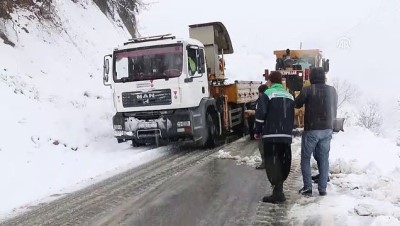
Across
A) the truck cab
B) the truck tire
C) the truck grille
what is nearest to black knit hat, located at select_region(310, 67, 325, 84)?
the truck cab

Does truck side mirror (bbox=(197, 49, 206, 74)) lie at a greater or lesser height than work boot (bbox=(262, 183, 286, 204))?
greater

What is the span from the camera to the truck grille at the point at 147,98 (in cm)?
1158

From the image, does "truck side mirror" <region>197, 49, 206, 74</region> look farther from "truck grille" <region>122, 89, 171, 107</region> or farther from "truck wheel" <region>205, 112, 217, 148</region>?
"truck wheel" <region>205, 112, 217, 148</region>

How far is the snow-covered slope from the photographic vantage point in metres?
9.28

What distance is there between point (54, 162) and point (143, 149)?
8.06ft

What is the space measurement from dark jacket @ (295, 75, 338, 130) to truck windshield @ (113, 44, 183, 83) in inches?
213

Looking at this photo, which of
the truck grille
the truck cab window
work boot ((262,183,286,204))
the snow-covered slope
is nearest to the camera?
work boot ((262,183,286,204))

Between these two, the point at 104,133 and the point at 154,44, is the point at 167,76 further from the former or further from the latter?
the point at 104,133

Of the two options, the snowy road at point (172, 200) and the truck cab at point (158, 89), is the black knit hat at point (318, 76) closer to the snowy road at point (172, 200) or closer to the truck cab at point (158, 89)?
the snowy road at point (172, 200)

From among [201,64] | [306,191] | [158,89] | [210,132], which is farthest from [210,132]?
[306,191]

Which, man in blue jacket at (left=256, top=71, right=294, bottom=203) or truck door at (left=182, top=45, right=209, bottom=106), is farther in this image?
truck door at (left=182, top=45, right=209, bottom=106)

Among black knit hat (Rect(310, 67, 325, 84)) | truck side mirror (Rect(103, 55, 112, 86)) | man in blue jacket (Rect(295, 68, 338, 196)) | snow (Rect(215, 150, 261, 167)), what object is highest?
truck side mirror (Rect(103, 55, 112, 86))

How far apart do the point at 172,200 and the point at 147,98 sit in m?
5.19

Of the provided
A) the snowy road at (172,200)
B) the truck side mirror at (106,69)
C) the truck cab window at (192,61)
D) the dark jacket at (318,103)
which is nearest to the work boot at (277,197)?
the snowy road at (172,200)
